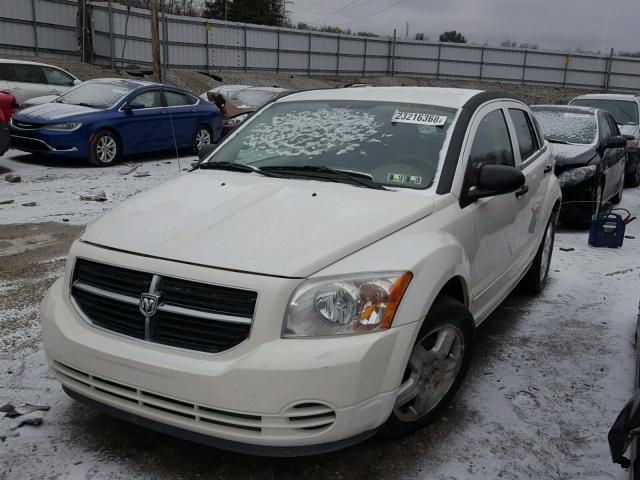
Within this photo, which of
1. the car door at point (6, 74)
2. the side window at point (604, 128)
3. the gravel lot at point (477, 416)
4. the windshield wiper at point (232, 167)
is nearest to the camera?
the gravel lot at point (477, 416)

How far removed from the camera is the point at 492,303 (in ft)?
13.4

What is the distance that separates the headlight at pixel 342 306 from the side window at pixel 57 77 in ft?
46.7

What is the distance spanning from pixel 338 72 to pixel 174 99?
1079 inches

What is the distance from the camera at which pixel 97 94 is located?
458 inches

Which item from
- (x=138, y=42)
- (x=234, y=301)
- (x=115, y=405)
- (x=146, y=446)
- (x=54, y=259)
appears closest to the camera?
(x=234, y=301)

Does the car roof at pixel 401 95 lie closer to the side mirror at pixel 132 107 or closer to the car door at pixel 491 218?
the car door at pixel 491 218

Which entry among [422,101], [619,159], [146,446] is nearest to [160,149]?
[619,159]

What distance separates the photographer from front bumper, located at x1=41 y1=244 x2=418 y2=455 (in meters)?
2.44

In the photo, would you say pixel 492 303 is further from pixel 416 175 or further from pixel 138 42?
pixel 138 42

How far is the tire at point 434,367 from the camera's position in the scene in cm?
293

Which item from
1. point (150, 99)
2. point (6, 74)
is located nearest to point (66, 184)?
point (150, 99)

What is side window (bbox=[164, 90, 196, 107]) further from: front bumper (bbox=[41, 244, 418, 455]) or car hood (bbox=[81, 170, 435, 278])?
front bumper (bbox=[41, 244, 418, 455])

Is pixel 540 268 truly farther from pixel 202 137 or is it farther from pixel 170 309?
pixel 202 137

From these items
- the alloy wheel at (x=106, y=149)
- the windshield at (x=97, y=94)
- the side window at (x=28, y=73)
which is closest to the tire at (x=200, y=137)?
the windshield at (x=97, y=94)
